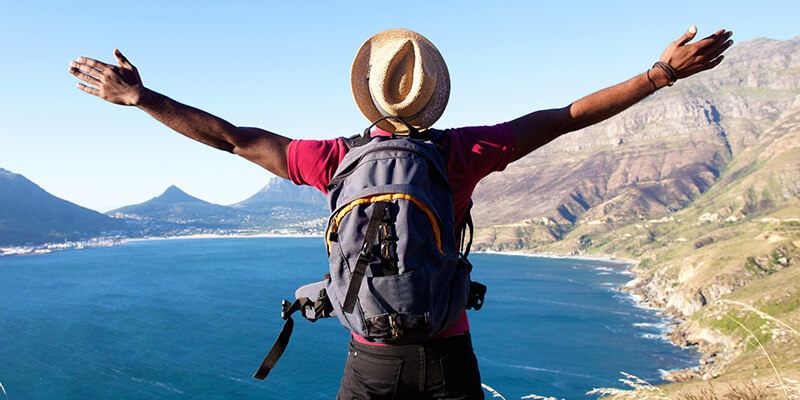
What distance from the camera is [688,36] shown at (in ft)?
8.01

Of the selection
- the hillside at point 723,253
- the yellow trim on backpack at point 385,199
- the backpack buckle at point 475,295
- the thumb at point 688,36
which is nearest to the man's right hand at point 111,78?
the yellow trim on backpack at point 385,199

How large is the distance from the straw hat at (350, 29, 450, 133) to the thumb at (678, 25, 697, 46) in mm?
1234

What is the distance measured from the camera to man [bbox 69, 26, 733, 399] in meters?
2.04

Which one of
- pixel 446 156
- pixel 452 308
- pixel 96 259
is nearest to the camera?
pixel 452 308

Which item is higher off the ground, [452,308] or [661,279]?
[452,308]

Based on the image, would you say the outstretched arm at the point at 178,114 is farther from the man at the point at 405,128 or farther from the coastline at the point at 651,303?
the coastline at the point at 651,303

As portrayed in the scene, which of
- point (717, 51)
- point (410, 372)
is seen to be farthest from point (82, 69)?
point (717, 51)

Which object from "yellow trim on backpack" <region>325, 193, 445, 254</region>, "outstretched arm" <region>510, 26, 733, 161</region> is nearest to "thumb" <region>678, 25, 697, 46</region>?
"outstretched arm" <region>510, 26, 733, 161</region>

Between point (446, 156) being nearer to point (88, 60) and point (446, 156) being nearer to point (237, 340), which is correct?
point (88, 60)

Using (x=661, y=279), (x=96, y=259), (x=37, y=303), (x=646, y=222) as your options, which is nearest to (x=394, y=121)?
(x=37, y=303)

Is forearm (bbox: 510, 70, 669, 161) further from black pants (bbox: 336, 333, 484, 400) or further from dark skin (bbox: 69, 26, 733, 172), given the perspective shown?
black pants (bbox: 336, 333, 484, 400)

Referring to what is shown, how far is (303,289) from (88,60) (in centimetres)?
163

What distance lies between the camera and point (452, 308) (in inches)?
76.0

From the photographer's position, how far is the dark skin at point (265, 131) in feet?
8.00
